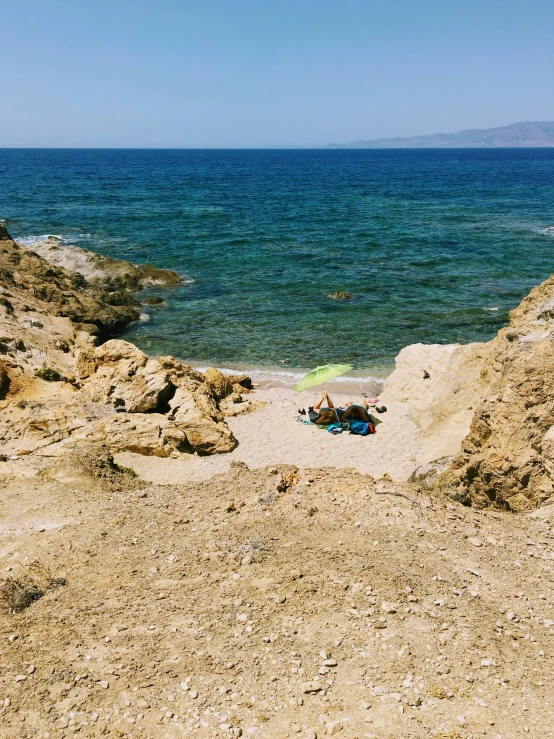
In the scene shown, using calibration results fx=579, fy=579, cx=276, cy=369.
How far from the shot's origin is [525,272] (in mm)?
35375

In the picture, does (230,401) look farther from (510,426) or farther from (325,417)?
(510,426)

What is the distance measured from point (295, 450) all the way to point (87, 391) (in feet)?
20.0

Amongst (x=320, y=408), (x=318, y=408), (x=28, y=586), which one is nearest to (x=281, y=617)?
(x=28, y=586)

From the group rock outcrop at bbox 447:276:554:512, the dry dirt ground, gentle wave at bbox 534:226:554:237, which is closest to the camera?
the dry dirt ground

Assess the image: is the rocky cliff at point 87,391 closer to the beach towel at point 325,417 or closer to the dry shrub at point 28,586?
the beach towel at point 325,417

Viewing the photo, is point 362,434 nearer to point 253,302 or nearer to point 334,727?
point 334,727

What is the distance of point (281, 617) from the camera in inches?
265

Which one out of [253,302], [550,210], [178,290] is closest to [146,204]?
[178,290]

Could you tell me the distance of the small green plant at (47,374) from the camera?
17.0 metres

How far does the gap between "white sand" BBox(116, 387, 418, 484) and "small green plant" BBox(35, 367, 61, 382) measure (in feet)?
16.5

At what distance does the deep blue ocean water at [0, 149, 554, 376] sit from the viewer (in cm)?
2578

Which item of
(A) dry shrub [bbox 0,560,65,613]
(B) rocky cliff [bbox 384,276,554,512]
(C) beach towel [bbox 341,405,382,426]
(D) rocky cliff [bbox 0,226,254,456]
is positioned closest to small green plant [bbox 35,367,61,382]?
(D) rocky cliff [bbox 0,226,254,456]

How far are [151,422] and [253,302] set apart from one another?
56.6 ft

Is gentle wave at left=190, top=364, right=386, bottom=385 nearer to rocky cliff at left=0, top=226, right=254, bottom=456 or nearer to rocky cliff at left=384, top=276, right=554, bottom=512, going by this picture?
rocky cliff at left=0, top=226, right=254, bottom=456
